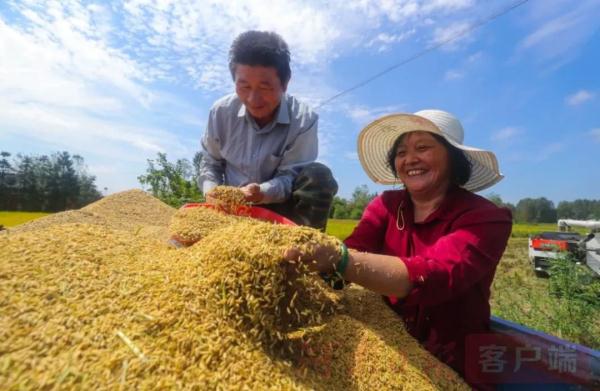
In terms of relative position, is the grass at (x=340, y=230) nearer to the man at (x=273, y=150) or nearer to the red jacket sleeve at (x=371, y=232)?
the man at (x=273, y=150)

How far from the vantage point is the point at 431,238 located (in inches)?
79.0

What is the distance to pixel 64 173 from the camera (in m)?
34.9

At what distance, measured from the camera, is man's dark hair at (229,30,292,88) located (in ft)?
8.20

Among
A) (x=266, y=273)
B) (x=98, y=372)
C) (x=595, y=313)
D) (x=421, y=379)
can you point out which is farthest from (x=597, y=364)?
(x=595, y=313)

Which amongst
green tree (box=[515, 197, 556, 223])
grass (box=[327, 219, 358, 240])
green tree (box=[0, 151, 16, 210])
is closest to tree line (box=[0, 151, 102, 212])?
green tree (box=[0, 151, 16, 210])

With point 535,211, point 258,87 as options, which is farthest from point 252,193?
point 535,211

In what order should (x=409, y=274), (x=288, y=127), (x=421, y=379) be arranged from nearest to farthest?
(x=421, y=379) → (x=409, y=274) → (x=288, y=127)

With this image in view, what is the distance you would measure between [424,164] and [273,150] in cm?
132

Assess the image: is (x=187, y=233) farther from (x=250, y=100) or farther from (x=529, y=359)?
(x=529, y=359)

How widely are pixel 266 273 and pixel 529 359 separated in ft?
4.75

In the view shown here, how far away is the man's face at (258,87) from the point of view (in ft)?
8.31

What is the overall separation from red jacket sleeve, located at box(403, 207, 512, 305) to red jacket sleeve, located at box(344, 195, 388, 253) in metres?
0.52

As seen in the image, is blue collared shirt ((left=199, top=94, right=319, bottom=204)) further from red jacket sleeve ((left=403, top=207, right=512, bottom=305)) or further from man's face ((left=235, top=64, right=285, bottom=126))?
red jacket sleeve ((left=403, top=207, right=512, bottom=305))

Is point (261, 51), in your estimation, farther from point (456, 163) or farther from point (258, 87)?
point (456, 163)
